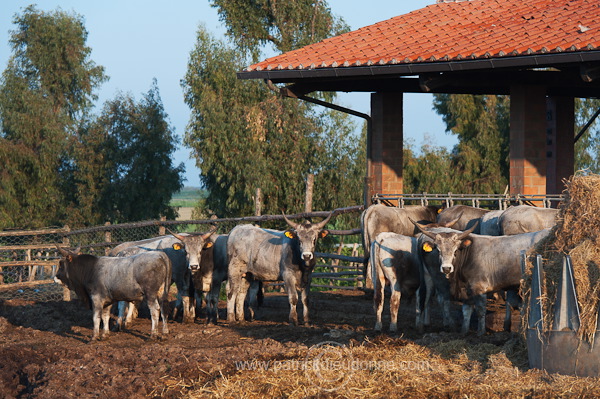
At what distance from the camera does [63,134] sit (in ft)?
119

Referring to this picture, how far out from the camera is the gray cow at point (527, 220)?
12.3 m

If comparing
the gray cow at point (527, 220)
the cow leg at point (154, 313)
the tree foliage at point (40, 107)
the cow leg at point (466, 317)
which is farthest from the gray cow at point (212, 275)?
the tree foliage at point (40, 107)

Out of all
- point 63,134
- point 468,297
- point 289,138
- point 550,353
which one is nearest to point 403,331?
point 468,297

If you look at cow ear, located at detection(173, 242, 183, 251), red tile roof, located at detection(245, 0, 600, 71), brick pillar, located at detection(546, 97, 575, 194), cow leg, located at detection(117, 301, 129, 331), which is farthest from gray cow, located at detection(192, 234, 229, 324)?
brick pillar, located at detection(546, 97, 575, 194)

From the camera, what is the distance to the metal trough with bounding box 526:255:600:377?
25.4ft

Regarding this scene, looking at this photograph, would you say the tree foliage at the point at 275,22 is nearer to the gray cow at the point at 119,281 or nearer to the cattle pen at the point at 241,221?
the cattle pen at the point at 241,221

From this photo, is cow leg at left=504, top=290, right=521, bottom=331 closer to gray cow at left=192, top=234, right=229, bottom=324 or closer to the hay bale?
the hay bale

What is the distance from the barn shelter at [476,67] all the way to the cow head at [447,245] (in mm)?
3043

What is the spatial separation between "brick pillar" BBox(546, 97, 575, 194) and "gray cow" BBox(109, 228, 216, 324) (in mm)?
7156

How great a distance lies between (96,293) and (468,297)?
5.82m

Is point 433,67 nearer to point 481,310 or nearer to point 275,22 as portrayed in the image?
point 481,310

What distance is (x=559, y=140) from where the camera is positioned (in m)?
17.5

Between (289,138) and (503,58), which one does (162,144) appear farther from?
(503,58)

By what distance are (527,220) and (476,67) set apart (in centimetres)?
258
